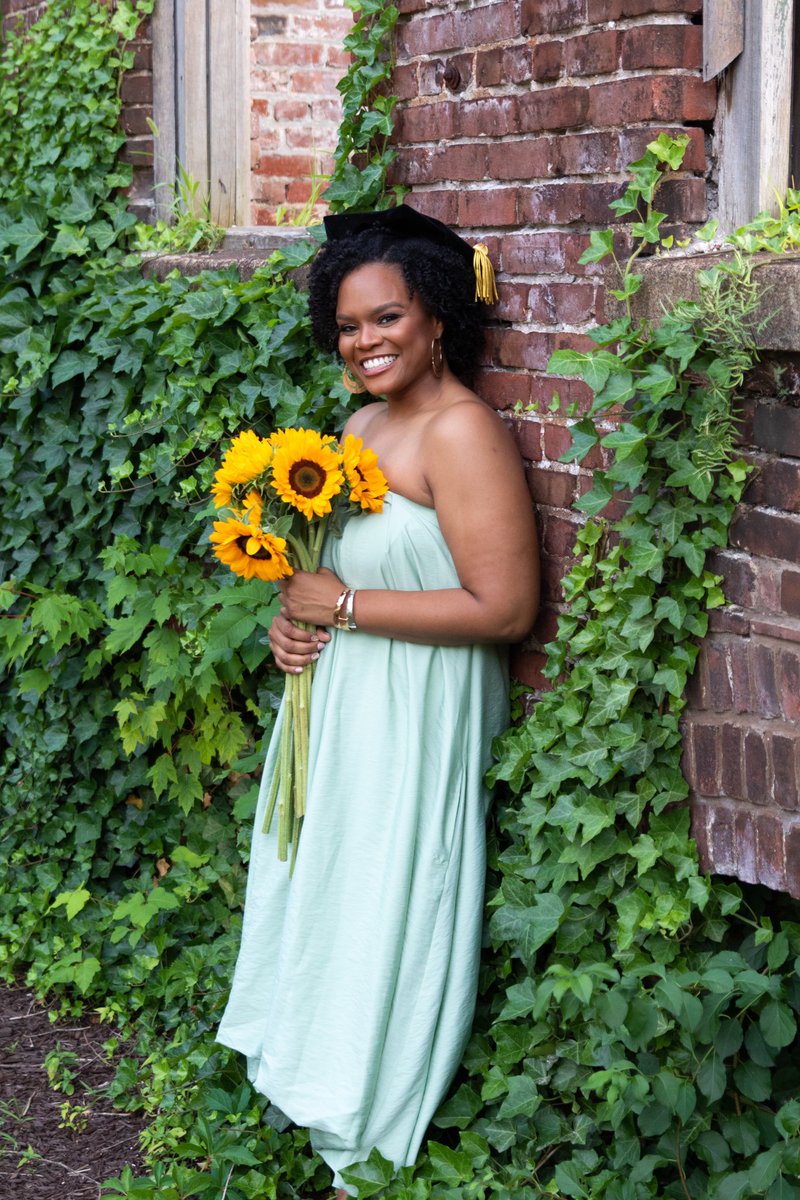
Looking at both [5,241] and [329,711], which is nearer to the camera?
[329,711]

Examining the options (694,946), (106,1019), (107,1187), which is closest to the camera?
(694,946)

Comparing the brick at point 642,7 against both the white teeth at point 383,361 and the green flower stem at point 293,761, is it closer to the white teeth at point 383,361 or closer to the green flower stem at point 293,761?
the white teeth at point 383,361

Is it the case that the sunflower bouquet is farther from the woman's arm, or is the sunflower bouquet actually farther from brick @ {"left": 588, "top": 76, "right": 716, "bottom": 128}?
brick @ {"left": 588, "top": 76, "right": 716, "bottom": 128}

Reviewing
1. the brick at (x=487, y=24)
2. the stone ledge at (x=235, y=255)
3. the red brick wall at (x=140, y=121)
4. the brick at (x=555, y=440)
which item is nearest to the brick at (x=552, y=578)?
the brick at (x=555, y=440)

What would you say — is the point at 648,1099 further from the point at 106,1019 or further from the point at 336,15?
the point at 336,15

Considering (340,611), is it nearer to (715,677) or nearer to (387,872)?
(387,872)

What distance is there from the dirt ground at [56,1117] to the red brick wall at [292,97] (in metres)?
2.99

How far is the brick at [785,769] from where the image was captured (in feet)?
8.04

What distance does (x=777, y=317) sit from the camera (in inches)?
94.2

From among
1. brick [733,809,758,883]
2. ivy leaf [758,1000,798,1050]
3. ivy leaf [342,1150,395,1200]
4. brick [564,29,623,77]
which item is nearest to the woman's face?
brick [564,29,623,77]

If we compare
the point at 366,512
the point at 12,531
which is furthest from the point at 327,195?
the point at 12,531

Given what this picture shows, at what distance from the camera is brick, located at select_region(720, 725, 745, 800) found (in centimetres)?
258

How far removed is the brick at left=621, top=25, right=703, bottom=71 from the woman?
22.3 inches

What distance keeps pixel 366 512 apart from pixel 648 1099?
135 cm
